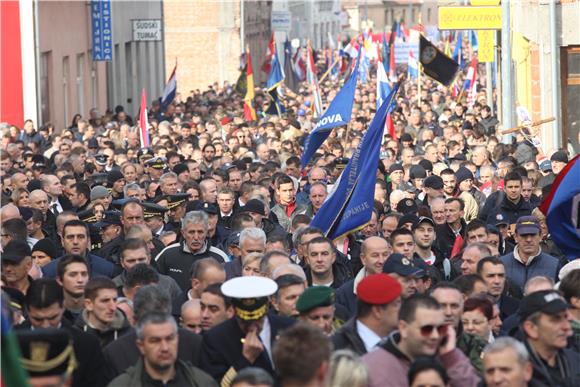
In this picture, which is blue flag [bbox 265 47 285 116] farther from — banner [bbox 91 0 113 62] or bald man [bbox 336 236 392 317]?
bald man [bbox 336 236 392 317]

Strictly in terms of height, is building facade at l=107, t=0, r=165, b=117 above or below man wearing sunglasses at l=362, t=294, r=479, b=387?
above

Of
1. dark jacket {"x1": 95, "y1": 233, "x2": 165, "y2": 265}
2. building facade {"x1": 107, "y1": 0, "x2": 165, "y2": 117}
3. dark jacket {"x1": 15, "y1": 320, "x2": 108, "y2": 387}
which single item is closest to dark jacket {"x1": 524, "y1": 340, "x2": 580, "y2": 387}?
dark jacket {"x1": 15, "y1": 320, "x2": 108, "y2": 387}

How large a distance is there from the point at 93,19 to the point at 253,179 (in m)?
25.2

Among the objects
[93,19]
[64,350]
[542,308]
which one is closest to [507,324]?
[542,308]

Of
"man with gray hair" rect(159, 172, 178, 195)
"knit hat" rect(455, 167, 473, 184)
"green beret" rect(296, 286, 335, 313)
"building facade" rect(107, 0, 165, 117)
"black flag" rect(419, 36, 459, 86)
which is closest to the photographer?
"green beret" rect(296, 286, 335, 313)

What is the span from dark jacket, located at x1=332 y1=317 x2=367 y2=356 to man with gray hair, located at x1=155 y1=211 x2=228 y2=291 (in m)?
4.50

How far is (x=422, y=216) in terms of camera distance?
1547 cm

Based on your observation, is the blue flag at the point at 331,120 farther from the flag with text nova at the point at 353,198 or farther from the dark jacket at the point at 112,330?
the dark jacket at the point at 112,330

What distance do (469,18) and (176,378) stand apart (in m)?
21.0

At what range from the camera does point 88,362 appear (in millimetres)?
9203

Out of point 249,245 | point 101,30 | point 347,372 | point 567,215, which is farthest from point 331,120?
point 101,30

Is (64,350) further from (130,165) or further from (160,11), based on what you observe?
(160,11)

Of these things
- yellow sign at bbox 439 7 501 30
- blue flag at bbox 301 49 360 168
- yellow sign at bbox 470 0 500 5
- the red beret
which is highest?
yellow sign at bbox 470 0 500 5

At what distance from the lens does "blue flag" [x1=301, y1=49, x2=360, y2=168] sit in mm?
19480
